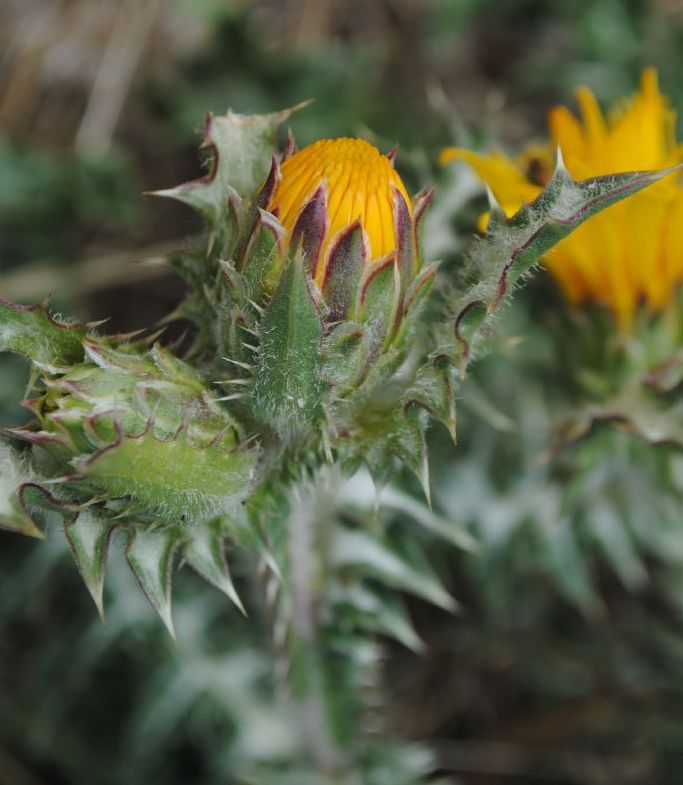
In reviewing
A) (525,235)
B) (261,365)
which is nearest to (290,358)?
(261,365)

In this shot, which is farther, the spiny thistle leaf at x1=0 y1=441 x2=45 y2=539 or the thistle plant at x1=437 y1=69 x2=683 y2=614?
the thistle plant at x1=437 y1=69 x2=683 y2=614

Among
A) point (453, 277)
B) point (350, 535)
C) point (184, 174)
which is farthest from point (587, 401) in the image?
point (184, 174)

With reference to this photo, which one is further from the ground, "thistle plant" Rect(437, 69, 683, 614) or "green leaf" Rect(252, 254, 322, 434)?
"thistle plant" Rect(437, 69, 683, 614)

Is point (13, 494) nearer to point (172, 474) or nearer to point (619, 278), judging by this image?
point (172, 474)

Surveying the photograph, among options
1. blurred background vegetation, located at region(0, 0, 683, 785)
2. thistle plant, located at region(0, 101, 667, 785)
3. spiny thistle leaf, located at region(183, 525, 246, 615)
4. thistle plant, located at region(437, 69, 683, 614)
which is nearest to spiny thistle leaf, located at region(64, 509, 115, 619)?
thistle plant, located at region(0, 101, 667, 785)

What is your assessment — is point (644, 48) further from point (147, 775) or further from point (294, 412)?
point (147, 775)

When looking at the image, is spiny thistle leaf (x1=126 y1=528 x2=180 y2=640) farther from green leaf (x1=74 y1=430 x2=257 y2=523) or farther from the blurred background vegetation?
the blurred background vegetation
